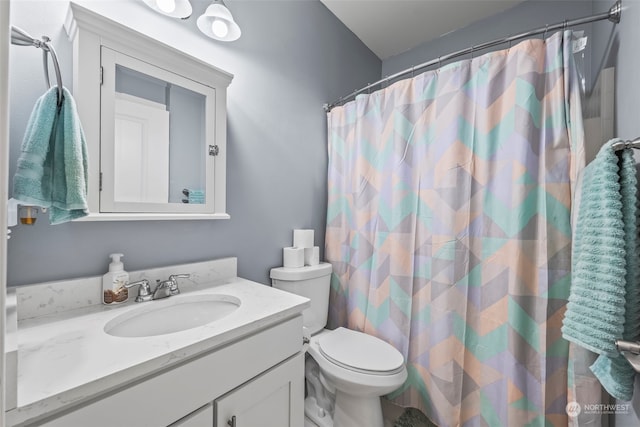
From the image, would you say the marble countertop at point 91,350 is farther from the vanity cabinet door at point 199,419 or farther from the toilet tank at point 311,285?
the toilet tank at point 311,285

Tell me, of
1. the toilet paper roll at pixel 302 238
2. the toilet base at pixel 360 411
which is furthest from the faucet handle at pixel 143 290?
the toilet base at pixel 360 411

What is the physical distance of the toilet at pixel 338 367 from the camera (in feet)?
3.82

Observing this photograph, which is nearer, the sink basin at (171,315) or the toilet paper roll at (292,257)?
the sink basin at (171,315)

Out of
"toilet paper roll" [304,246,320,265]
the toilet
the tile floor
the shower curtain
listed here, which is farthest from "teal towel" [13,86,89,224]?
the tile floor

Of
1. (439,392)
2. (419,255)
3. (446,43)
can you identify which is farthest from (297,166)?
(446,43)

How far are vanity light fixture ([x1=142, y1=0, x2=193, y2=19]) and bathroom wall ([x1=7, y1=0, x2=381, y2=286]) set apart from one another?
63 mm

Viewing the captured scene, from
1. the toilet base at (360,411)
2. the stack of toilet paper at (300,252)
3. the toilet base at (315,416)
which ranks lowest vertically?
the toilet base at (315,416)

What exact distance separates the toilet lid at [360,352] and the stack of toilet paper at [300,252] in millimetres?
424

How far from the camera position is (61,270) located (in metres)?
0.87

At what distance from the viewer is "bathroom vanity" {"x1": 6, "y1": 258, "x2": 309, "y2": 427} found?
1.76 ft

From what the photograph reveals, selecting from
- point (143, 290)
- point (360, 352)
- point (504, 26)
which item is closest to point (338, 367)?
point (360, 352)

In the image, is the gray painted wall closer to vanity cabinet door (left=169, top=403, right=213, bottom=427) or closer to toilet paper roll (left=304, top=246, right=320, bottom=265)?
vanity cabinet door (left=169, top=403, right=213, bottom=427)

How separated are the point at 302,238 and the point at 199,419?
1002mm

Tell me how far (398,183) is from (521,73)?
2.25 ft
